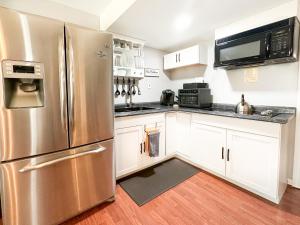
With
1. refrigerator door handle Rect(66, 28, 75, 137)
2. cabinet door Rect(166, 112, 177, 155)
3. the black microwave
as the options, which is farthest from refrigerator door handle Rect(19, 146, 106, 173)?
the black microwave

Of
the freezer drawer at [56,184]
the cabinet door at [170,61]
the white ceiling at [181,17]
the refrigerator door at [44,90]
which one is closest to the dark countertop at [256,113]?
the freezer drawer at [56,184]

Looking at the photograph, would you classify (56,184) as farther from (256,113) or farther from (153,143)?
(256,113)

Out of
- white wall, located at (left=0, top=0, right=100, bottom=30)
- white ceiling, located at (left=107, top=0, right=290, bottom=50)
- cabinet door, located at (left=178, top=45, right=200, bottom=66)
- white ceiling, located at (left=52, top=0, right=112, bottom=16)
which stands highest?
white ceiling, located at (left=52, top=0, right=112, bottom=16)

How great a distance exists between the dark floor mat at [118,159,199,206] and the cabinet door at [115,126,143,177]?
163mm

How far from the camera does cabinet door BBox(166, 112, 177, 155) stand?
2451 millimetres

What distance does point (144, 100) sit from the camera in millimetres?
2947

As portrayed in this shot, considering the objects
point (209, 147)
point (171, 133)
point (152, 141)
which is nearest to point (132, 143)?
point (152, 141)

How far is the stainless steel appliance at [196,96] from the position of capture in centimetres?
240

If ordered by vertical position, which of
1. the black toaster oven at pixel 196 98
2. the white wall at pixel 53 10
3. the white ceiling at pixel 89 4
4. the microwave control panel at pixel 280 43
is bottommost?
the black toaster oven at pixel 196 98

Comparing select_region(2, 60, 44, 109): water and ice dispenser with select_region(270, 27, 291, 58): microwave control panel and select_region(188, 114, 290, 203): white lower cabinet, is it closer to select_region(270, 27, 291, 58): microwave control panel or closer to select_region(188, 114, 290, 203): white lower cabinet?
select_region(188, 114, 290, 203): white lower cabinet

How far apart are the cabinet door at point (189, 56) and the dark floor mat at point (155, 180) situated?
5.52 ft

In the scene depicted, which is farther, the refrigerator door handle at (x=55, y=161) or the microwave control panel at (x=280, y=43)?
the microwave control panel at (x=280, y=43)

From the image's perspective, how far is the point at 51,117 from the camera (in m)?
1.22

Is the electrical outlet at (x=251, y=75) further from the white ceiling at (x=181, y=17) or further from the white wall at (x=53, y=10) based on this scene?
the white wall at (x=53, y=10)
